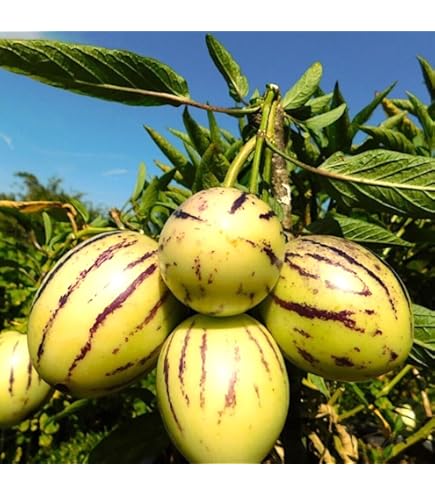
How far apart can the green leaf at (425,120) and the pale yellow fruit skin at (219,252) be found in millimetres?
459

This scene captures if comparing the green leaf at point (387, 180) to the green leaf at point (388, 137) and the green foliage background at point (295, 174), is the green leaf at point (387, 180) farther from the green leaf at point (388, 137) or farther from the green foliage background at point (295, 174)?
the green leaf at point (388, 137)

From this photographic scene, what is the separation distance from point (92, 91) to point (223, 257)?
0.25m

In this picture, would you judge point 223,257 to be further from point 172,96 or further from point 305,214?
point 305,214

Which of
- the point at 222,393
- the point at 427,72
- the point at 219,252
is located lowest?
the point at 222,393

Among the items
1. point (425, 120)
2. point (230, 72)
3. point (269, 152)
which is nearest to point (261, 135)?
point (269, 152)

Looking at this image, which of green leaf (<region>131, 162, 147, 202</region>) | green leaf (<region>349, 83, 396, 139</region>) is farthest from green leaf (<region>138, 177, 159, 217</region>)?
green leaf (<region>349, 83, 396, 139</region>)

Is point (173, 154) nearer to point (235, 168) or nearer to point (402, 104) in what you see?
point (235, 168)

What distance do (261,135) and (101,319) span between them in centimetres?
25

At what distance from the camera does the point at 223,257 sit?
47cm

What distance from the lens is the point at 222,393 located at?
46cm

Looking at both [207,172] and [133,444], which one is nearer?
[207,172]

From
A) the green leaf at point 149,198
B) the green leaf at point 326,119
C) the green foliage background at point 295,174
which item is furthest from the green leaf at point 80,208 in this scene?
the green leaf at point 326,119

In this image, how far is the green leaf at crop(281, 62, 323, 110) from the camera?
63 centimetres

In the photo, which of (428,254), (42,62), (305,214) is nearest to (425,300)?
(428,254)
